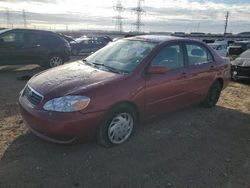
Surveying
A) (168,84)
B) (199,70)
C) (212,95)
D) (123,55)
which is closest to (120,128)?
(168,84)

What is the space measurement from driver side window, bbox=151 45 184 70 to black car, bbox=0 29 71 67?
7.47 meters

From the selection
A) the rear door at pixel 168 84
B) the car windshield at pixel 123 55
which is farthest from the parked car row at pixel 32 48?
the rear door at pixel 168 84

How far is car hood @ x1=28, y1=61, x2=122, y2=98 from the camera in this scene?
12.5 feet

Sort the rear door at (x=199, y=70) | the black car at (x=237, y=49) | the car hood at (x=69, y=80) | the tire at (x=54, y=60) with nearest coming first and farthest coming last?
the car hood at (x=69, y=80)
the rear door at (x=199, y=70)
the tire at (x=54, y=60)
the black car at (x=237, y=49)

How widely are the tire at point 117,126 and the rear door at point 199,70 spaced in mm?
1639

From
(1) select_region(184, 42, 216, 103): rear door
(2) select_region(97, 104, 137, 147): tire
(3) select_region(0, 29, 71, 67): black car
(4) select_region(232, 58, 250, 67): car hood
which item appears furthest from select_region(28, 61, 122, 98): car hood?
(4) select_region(232, 58, 250, 67): car hood

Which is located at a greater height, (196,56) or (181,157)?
(196,56)

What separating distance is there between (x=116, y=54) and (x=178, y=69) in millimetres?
1181

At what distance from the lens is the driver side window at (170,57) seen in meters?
4.69

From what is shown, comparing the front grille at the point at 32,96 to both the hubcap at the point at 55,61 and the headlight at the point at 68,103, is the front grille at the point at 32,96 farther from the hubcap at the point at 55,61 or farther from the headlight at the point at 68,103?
the hubcap at the point at 55,61

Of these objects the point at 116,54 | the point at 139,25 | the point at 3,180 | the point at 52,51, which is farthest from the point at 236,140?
the point at 139,25

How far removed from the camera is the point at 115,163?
3.77m

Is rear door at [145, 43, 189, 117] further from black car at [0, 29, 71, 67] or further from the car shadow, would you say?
black car at [0, 29, 71, 67]

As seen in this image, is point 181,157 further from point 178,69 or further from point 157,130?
point 178,69
